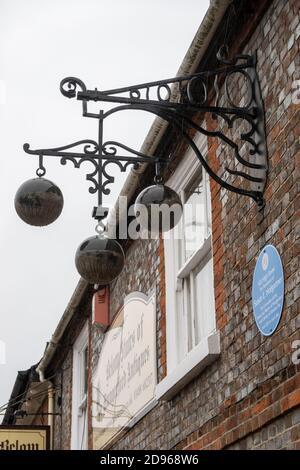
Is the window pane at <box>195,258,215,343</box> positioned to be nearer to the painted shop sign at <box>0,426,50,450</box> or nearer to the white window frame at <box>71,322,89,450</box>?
the white window frame at <box>71,322,89,450</box>

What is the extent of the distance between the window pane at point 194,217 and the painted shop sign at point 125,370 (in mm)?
1156

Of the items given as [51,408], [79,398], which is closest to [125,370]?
[79,398]

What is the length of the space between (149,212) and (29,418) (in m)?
13.3

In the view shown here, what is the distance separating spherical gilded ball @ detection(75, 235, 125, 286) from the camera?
21.0ft

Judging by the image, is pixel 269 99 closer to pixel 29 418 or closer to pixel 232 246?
pixel 232 246

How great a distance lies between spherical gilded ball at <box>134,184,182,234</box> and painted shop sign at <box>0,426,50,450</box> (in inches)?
301

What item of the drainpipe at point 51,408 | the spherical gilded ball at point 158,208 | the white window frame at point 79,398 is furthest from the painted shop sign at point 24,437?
the spherical gilded ball at point 158,208

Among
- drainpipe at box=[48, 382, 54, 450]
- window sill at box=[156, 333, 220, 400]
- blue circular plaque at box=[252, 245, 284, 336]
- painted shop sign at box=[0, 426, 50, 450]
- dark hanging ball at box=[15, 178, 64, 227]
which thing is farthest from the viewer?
drainpipe at box=[48, 382, 54, 450]

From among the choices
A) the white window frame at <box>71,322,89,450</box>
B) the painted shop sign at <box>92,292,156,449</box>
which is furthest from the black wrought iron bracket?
the white window frame at <box>71,322,89,450</box>

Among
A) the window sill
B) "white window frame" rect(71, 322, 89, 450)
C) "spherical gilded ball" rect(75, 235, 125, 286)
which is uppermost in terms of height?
"white window frame" rect(71, 322, 89, 450)

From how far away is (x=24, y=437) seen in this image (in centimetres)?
1320

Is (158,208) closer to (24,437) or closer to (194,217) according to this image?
(194,217)

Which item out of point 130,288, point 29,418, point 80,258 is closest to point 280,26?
point 80,258
